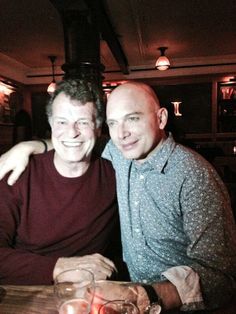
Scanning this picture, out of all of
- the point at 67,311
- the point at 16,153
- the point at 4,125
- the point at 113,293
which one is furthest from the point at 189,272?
the point at 4,125

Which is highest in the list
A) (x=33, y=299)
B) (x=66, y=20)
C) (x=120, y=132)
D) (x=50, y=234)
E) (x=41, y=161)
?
(x=66, y=20)

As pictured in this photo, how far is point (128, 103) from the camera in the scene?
158cm

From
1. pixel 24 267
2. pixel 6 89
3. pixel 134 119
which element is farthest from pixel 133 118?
pixel 6 89

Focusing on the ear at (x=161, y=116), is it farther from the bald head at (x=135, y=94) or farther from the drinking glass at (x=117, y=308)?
the drinking glass at (x=117, y=308)

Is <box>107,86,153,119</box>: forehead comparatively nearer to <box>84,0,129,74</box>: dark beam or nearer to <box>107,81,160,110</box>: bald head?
<box>107,81,160,110</box>: bald head

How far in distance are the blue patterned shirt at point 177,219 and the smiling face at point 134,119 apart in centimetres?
8

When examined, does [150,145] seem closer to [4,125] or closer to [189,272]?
[189,272]

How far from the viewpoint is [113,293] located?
1.10m

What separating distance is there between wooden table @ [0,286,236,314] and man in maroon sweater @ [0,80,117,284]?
36 cm

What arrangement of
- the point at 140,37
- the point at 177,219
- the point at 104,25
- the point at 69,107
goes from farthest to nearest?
the point at 140,37 < the point at 104,25 < the point at 69,107 < the point at 177,219

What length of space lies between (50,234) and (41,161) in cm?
41

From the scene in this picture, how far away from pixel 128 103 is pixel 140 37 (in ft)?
17.1

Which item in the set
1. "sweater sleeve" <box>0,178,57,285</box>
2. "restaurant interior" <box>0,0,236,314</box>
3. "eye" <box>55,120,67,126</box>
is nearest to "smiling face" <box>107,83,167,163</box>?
"eye" <box>55,120,67,126</box>

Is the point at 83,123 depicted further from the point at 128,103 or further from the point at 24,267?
the point at 24,267
